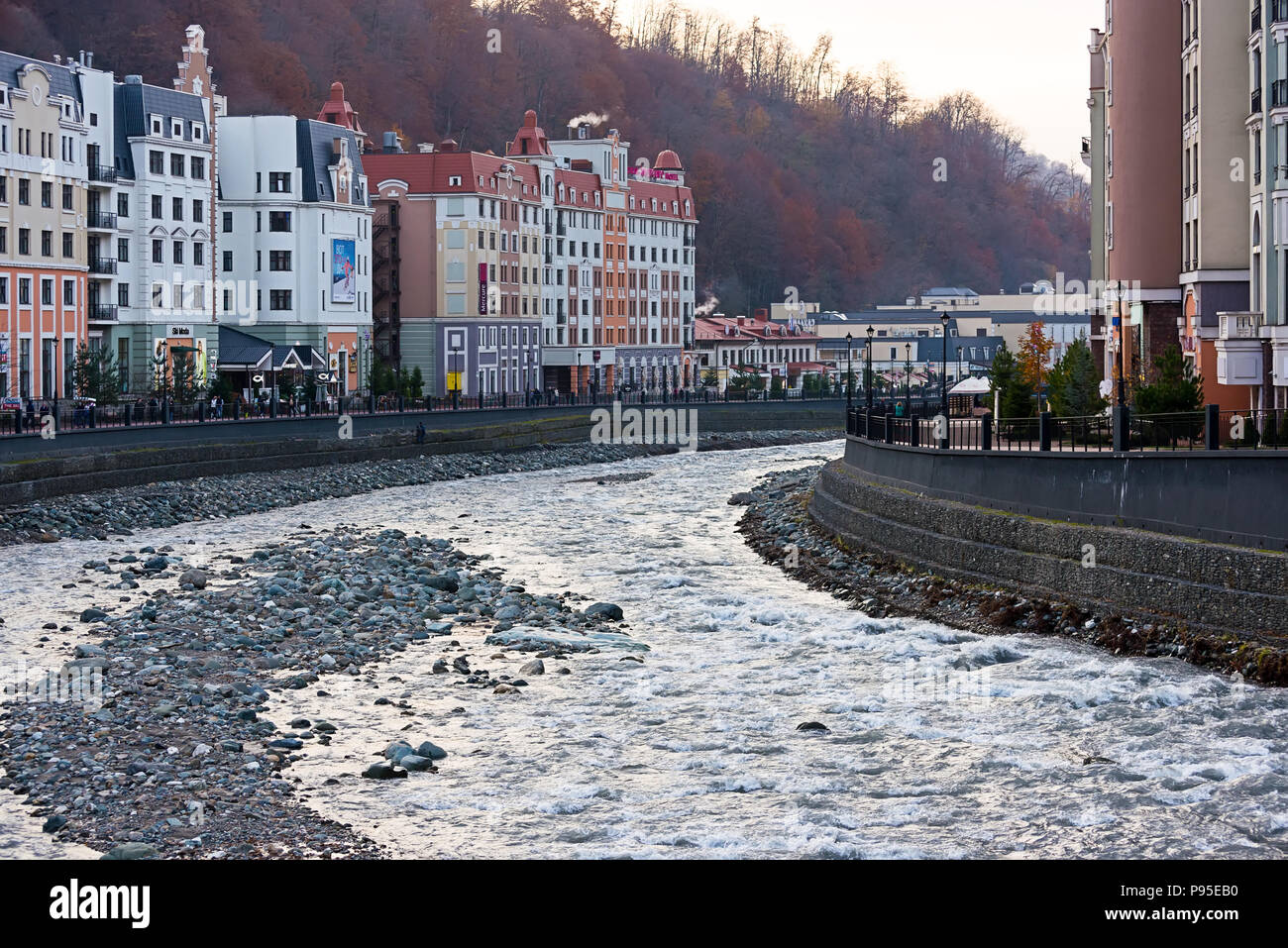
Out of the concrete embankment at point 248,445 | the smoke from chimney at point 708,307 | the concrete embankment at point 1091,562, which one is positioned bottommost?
the concrete embankment at point 1091,562

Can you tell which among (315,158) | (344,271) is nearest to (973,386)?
(344,271)

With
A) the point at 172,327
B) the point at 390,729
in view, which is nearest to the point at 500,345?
the point at 172,327

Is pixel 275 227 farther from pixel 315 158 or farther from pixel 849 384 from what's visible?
pixel 849 384

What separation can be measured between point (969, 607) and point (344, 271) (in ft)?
222

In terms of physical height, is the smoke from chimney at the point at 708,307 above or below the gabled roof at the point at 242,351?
above

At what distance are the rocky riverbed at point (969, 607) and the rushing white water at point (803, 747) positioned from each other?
61cm

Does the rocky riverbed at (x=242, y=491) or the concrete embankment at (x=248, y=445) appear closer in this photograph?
the rocky riverbed at (x=242, y=491)

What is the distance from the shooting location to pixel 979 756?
2388cm

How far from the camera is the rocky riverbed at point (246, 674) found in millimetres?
20453

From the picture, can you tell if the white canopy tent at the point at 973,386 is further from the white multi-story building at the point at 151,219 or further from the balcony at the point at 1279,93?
the white multi-story building at the point at 151,219

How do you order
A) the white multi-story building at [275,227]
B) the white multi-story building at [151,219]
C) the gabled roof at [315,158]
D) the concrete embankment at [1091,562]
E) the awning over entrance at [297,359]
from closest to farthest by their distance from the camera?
the concrete embankment at [1091,562] < the white multi-story building at [151,219] < the awning over entrance at [297,359] < the white multi-story building at [275,227] < the gabled roof at [315,158]

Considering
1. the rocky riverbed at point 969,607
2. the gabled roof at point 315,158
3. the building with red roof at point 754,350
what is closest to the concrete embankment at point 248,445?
the gabled roof at point 315,158

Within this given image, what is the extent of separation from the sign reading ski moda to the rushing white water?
59786mm

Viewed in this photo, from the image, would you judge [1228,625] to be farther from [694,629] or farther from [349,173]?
[349,173]
